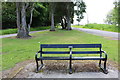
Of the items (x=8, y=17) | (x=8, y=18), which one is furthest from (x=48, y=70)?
(x=8, y=17)

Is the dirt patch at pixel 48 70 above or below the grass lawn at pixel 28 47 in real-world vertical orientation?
below

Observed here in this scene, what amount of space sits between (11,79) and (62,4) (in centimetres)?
2707

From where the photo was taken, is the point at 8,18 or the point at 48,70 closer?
the point at 48,70

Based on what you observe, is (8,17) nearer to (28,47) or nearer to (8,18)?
(8,18)

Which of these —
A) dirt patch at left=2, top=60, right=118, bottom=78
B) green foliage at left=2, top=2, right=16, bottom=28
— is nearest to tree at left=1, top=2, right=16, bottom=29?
green foliage at left=2, top=2, right=16, bottom=28

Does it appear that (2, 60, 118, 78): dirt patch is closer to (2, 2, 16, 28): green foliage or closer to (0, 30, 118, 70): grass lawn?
(0, 30, 118, 70): grass lawn

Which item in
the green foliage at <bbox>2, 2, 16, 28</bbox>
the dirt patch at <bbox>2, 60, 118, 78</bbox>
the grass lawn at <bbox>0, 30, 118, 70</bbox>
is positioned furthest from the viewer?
the green foliage at <bbox>2, 2, 16, 28</bbox>

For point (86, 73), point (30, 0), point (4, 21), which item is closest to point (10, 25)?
point (4, 21)

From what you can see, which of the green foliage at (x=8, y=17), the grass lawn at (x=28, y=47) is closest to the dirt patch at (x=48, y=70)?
the grass lawn at (x=28, y=47)

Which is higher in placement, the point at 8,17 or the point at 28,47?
the point at 8,17

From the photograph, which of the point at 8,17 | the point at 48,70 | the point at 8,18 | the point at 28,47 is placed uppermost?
the point at 8,17

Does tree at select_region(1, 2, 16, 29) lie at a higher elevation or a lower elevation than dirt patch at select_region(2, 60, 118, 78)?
higher

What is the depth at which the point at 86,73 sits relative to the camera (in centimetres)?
409

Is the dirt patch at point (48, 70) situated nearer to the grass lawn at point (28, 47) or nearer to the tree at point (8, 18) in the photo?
the grass lawn at point (28, 47)
